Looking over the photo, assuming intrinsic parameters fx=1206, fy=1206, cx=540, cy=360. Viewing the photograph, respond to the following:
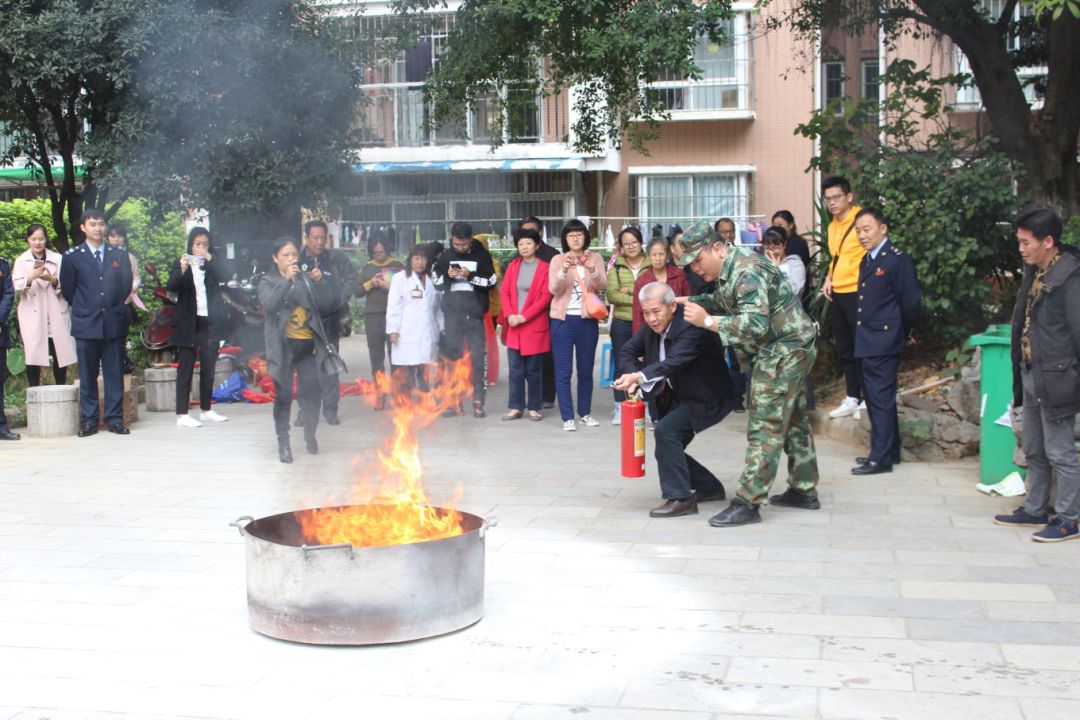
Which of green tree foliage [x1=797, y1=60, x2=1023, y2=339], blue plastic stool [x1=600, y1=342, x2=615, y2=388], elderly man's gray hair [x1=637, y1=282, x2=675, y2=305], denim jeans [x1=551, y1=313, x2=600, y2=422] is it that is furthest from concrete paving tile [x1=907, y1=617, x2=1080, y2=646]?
blue plastic stool [x1=600, y1=342, x2=615, y2=388]

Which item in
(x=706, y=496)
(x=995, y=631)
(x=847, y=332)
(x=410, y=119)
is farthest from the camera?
(x=410, y=119)

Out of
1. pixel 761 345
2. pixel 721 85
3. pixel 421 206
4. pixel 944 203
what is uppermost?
pixel 721 85

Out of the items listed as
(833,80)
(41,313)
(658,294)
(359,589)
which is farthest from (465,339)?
(833,80)

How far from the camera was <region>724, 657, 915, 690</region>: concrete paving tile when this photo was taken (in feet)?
14.3

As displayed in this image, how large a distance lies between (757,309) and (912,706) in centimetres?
293

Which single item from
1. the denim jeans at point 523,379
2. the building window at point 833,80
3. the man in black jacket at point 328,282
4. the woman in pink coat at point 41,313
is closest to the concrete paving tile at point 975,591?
the denim jeans at point 523,379

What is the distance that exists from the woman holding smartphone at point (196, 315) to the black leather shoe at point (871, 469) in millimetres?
5962

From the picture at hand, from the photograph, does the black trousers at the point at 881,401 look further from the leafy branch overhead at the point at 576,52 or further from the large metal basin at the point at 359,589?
the large metal basin at the point at 359,589

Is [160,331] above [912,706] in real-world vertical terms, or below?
above

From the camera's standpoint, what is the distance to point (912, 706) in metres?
4.13

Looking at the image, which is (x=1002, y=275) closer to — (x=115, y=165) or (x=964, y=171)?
(x=964, y=171)

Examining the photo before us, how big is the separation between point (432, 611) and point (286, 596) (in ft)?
1.94

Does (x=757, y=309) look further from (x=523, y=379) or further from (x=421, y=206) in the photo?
(x=421, y=206)

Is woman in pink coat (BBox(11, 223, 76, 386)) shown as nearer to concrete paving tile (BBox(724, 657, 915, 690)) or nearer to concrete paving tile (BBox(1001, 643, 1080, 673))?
concrete paving tile (BBox(724, 657, 915, 690))
